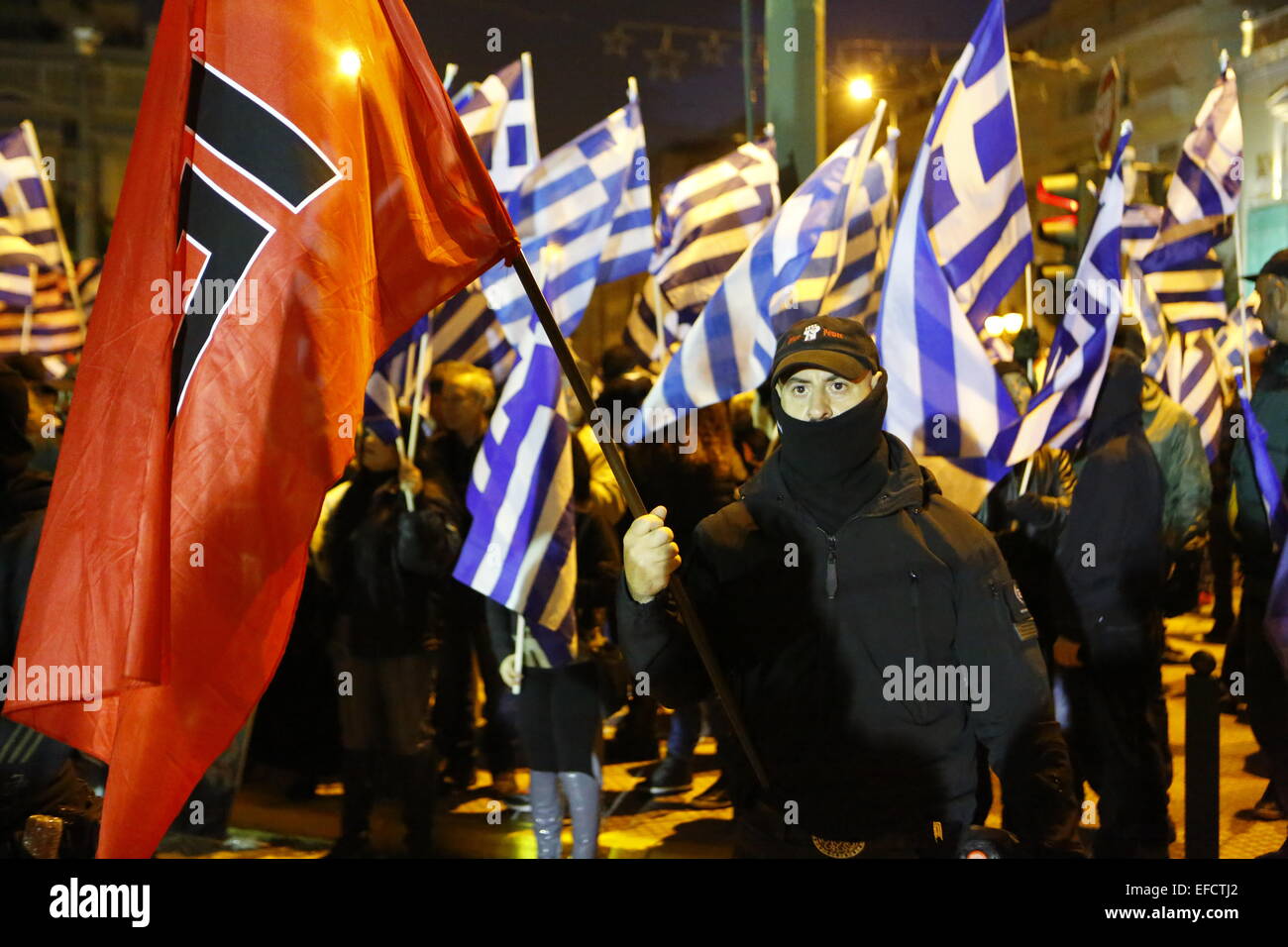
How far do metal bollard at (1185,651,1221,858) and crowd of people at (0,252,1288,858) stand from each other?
50cm

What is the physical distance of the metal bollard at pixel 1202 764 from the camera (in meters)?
5.16

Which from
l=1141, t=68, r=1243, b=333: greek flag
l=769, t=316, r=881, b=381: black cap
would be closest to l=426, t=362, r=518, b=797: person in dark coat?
l=769, t=316, r=881, b=381: black cap

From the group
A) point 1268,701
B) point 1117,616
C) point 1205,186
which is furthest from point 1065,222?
point 1268,701

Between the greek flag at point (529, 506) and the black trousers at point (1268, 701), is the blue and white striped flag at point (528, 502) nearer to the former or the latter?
the greek flag at point (529, 506)

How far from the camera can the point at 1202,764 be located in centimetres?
518

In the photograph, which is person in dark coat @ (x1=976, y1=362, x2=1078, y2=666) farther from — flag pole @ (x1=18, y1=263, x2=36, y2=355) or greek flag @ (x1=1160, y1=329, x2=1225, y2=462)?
flag pole @ (x1=18, y1=263, x2=36, y2=355)

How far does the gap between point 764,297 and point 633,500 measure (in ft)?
10.7

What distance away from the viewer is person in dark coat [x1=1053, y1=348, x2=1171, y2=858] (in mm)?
5895

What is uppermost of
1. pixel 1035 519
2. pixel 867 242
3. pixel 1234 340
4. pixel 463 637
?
pixel 1234 340

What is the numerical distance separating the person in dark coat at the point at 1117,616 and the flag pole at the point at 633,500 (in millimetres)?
3112

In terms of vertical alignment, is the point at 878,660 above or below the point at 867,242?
below

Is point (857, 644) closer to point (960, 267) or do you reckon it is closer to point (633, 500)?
point (633, 500)

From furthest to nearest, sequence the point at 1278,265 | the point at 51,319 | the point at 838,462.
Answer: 1. the point at 51,319
2. the point at 1278,265
3. the point at 838,462

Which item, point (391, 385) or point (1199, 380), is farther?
point (1199, 380)
